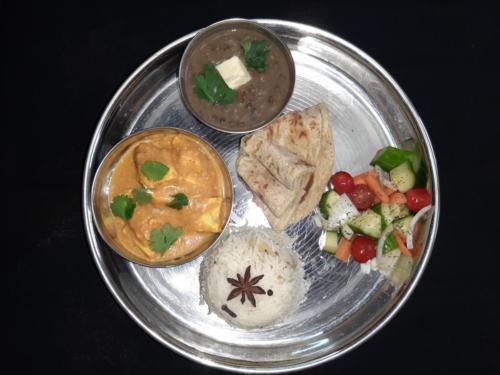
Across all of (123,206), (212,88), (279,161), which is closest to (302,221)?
(279,161)

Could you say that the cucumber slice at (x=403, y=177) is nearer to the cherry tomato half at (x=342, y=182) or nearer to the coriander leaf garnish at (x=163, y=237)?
the cherry tomato half at (x=342, y=182)

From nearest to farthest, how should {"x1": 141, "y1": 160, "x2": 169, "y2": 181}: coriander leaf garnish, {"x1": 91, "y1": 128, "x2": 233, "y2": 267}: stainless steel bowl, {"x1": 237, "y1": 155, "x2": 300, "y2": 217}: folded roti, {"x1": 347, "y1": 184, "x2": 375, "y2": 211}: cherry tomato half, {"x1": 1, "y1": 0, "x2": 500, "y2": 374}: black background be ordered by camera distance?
{"x1": 141, "y1": 160, "x2": 169, "y2": 181}: coriander leaf garnish → {"x1": 91, "y1": 128, "x2": 233, "y2": 267}: stainless steel bowl → {"x1": 237, "y1": 155, "x2": 300, "y2": 217}: folded roti → {"x1": 347, "y1": 184, "x2": 375, "y2": 211}: cherry tomato half → {"x1": 1, "y1": 0, "x2": 500, "y2": 374}: black background

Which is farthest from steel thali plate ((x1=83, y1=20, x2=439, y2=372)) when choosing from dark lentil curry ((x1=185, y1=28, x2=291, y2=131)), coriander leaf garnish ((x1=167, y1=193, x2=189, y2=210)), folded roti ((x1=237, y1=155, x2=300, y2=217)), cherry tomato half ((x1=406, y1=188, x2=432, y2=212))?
coriander leaf garnish ((x1=167, y1=193, x2=189, y2=210))

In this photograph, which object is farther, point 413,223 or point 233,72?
point 413,223

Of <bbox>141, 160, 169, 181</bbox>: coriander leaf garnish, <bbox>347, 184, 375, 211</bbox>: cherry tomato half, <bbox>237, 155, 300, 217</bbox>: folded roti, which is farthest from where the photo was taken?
<bbox>347, 184, 375, 211</bbox>: cherry tomato half

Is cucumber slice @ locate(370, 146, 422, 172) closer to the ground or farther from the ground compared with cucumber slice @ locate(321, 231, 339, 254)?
farther from the ground

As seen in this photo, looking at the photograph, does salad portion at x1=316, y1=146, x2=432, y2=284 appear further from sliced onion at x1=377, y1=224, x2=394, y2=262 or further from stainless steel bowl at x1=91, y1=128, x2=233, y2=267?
stainless steel bowl at x1=91, y1=128, x2=233, y2=267

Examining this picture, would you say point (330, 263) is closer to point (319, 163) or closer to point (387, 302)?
point (387, 302)

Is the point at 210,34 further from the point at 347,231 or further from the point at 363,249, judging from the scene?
the point at 363,249
